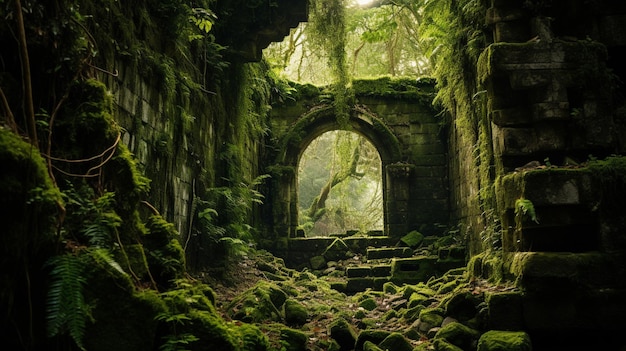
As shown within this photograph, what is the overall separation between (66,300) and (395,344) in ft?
12.5

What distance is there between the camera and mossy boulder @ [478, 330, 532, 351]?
4.83 meters

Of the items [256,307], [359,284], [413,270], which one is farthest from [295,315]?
[413,270]

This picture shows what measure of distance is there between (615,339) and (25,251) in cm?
524

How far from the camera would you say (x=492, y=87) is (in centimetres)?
649

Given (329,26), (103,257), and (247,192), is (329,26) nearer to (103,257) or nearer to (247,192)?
(247,192)

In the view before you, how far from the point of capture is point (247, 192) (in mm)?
10047

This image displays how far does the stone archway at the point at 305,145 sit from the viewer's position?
13438 mm

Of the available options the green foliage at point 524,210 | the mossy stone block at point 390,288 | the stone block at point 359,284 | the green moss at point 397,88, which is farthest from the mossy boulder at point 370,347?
the green moss at point 397,88

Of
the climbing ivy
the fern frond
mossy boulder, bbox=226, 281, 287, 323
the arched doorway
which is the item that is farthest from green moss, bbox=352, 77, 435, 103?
the fern frond

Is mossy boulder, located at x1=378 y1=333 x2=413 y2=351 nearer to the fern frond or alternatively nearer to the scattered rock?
the fern frond

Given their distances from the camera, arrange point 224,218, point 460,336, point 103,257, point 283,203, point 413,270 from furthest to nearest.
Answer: point 283,203
point 413,270
point 224,218
point 460,336
point 103,257

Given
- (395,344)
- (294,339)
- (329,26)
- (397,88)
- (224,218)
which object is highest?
(329,26)

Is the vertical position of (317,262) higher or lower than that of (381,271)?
higher

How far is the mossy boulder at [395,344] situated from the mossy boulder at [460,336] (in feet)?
1.14
